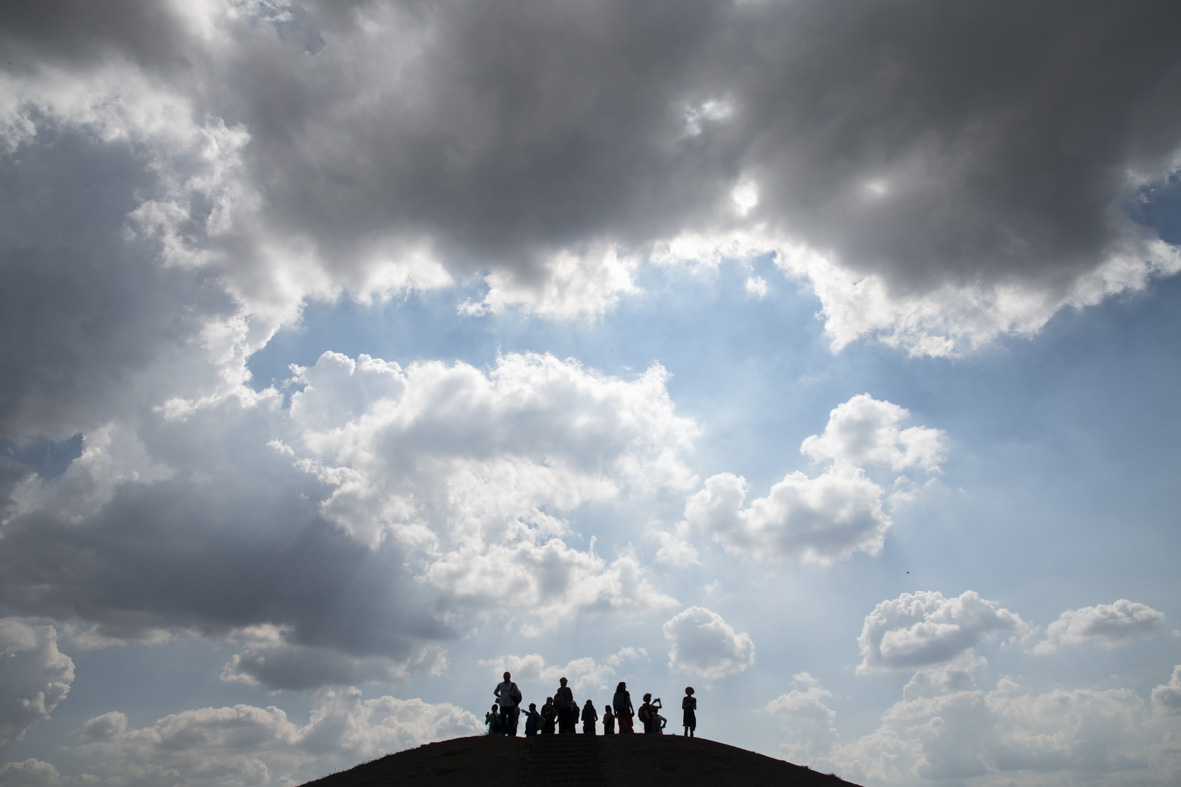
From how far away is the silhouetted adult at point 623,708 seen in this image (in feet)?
104

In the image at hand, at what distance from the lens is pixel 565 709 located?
30.9 m

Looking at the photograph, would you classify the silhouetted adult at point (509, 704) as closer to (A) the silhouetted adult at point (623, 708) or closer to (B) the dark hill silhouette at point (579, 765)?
(B) the dark hill silhouette at point (579, 765)

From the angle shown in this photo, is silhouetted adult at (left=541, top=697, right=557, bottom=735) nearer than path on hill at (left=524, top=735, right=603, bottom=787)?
No

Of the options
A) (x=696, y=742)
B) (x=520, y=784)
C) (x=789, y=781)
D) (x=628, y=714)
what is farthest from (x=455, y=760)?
(x=789, y=781)

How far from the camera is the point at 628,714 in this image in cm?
3194

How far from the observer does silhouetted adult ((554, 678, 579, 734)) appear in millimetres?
30719

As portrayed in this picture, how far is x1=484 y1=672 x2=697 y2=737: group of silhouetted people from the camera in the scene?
3092cm

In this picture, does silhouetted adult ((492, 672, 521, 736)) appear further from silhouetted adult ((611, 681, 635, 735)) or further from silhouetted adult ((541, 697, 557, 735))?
silhouetted adult ((611, 681, 635, 735))

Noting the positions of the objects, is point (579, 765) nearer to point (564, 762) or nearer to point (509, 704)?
point (564, 762)

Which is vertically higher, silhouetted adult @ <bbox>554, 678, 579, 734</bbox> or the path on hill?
silhouetted adult @ <bbox>554, 678, 579, 734</bbox>

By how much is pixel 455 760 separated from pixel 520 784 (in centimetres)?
342

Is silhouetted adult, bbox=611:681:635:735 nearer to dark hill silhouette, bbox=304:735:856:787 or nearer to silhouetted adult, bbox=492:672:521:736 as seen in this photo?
dark hill silhouette, bbox=304:735:856:787

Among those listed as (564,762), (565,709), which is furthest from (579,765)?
(565,709)

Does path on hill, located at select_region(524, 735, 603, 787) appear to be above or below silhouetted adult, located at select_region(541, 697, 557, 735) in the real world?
below
